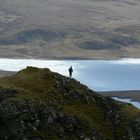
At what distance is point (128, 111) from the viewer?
41375mm

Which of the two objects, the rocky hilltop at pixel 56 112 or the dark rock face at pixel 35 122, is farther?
the rocky hilltop at pixel 56 112

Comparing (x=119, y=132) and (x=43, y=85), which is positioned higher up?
(x=43, y=85)

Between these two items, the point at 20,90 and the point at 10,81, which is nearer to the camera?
the point at 20,90

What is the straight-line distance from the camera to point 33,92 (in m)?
39.1

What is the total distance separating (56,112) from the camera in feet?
123

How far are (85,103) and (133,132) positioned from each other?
14.1 feet

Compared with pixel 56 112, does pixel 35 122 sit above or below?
below

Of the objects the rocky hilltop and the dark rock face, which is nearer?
the dark rock face

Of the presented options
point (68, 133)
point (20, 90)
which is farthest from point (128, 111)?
point (20, 90)

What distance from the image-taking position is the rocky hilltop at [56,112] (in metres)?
36.2

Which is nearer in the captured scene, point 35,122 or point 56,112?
point 35,122

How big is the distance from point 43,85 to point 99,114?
4.76 metres

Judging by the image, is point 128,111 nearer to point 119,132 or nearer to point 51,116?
point 119,132

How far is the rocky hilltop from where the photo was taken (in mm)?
36219
